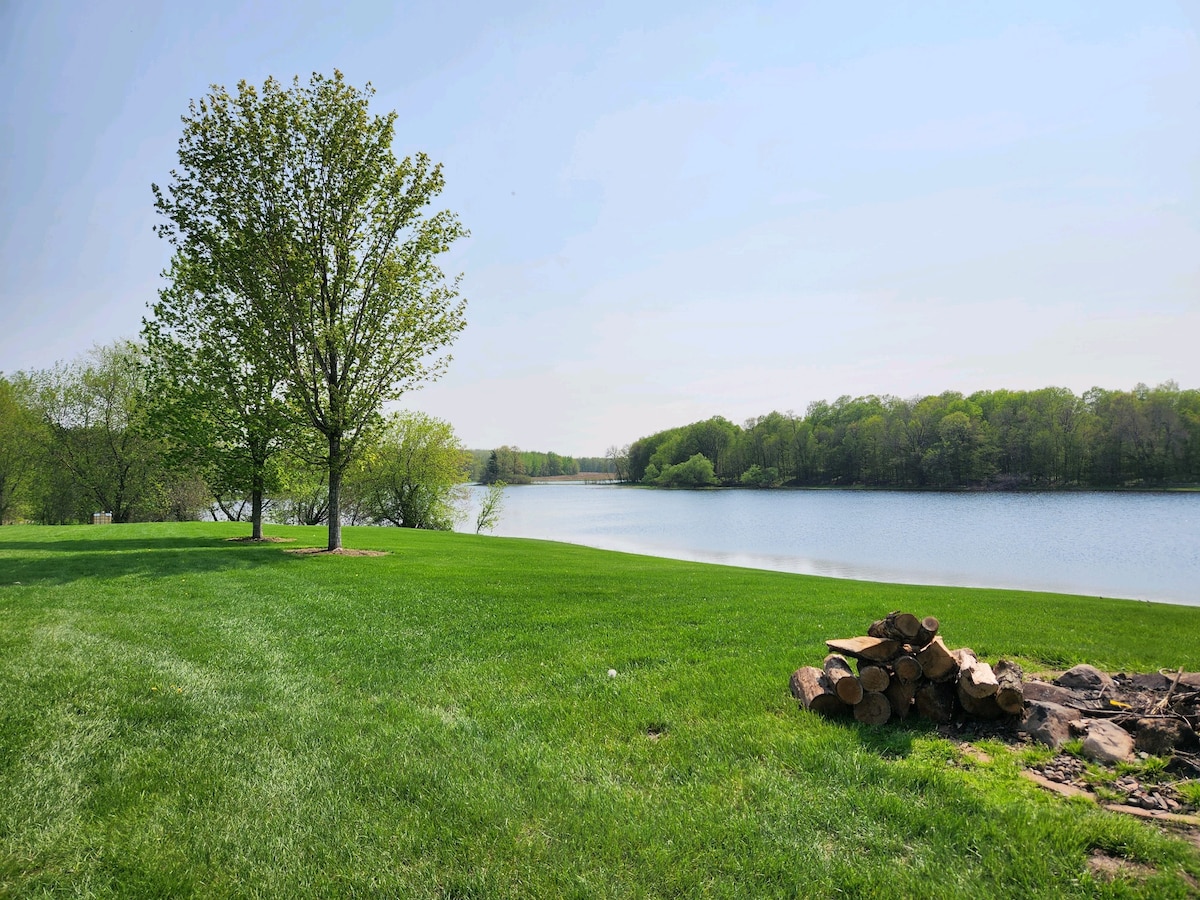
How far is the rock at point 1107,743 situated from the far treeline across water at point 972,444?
322ft

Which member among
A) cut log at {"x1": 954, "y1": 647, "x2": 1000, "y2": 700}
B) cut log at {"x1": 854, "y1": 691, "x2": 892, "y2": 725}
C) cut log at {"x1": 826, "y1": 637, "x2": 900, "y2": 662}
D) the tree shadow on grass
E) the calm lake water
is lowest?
the calm lake water

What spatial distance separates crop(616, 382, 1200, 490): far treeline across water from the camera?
76.3 meters

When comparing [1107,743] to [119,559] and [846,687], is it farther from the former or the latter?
[119,559]

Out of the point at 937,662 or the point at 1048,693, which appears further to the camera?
the point at 1048,693

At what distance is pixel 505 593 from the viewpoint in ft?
40.8

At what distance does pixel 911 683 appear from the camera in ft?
17.0

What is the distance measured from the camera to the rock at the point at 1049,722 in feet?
15.3

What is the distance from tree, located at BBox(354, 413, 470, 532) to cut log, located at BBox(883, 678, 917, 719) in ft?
147

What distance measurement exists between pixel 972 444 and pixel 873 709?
100 meters

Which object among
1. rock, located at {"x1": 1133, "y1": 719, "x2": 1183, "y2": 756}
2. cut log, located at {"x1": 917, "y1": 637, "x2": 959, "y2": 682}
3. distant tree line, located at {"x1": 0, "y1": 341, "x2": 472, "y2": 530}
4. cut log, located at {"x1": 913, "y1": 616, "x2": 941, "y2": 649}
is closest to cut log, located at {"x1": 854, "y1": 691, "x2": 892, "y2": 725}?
cut log, located at {"x1": 917, "y1": 637, "x2": 959, "y2": 682}

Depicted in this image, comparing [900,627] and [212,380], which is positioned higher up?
[212,380]

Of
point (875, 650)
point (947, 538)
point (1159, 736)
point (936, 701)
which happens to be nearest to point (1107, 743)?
point (1159, 736)

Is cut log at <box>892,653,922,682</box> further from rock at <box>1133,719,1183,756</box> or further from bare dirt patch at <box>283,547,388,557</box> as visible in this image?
bare dirt patch at <box>283,547,388,557</box>

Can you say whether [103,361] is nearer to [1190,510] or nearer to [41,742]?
[41,742]
